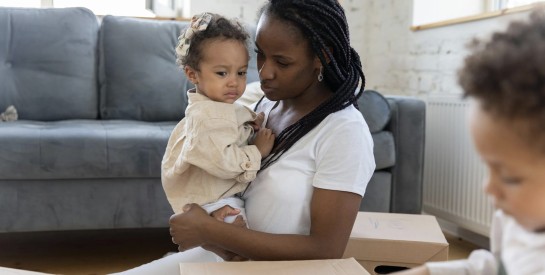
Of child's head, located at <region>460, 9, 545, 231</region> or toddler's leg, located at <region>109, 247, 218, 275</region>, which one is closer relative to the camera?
child's head, located at <region>460, 9, 545, 231</region>

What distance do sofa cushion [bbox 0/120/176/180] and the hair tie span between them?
3.48 feet

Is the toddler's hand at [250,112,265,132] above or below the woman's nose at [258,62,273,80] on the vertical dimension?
below

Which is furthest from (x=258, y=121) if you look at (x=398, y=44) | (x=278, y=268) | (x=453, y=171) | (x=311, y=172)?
(x=398, y=44)

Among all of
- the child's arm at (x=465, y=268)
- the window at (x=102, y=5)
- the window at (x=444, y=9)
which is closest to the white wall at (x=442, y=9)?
the window at (x=444, y=9)

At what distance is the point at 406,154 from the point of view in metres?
2.70

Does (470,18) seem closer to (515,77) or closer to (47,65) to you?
(47,65)

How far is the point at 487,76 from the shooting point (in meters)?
0.61

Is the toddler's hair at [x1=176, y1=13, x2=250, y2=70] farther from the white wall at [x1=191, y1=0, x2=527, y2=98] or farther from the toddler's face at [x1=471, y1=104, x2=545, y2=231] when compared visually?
the white wall at [x1=191, y1=0, x2=527, y2=98]

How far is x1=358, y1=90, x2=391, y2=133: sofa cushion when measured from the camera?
263cm

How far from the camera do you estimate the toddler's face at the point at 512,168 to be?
0.60 m

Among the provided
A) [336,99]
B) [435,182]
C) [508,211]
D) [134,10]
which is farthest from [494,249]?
[134,10]

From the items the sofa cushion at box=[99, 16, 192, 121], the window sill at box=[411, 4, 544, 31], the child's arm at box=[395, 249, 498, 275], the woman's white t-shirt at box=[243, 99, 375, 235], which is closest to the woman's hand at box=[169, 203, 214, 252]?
the woman's white t-shirt at box=[243, 99, 375, 235]

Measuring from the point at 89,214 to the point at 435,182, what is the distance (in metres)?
1.57

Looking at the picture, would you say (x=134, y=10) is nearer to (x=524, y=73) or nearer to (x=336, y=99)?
(x=336, y=99)
